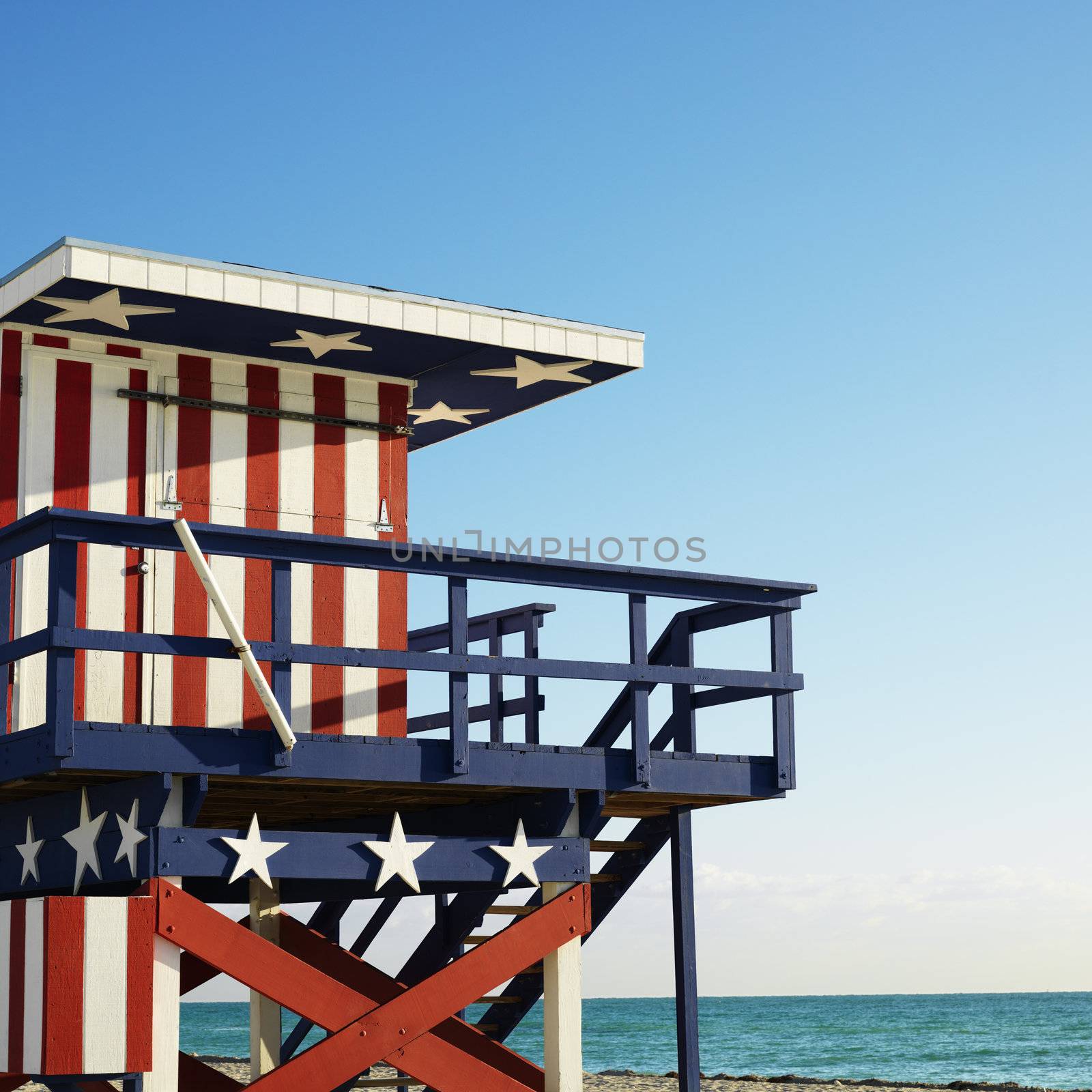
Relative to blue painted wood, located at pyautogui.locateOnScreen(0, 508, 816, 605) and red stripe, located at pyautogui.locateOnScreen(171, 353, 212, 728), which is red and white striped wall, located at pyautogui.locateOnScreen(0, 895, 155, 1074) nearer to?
blue painted wood, located at pyautogui.locateOnScreen(0, 508, 816, 605)

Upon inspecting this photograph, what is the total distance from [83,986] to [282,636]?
1832 millimetres

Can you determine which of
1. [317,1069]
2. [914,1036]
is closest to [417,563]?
[317,1069]

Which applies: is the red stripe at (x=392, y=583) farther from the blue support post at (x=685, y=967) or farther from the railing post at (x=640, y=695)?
the blue support post at (x=685, y=967)

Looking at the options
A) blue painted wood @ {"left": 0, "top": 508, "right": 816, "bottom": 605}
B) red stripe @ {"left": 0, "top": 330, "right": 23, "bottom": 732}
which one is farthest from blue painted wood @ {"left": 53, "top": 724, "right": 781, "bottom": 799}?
red stripe @ {"left": 0, "top": 330, "right": 23, "bottom": 732}

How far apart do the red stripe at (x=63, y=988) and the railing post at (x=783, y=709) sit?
13.3ft

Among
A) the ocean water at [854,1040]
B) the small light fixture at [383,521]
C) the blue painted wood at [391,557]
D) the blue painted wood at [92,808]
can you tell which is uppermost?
the small light fixture at [383,521]

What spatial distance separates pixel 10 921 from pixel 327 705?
2499mm

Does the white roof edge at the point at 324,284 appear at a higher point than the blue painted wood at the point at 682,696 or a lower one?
higher

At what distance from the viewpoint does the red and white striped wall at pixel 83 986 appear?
7.66 meters

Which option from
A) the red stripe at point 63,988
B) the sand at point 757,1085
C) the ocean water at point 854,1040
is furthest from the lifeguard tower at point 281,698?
the ocean water at point 854,1040

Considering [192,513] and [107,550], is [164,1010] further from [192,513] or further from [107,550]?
Answer: [192,513]

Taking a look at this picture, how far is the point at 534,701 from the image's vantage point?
11.3 metres

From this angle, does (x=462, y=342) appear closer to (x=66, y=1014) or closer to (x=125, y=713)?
(x=125, y=713)

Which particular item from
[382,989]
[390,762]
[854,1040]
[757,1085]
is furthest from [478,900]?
[854,1040]
